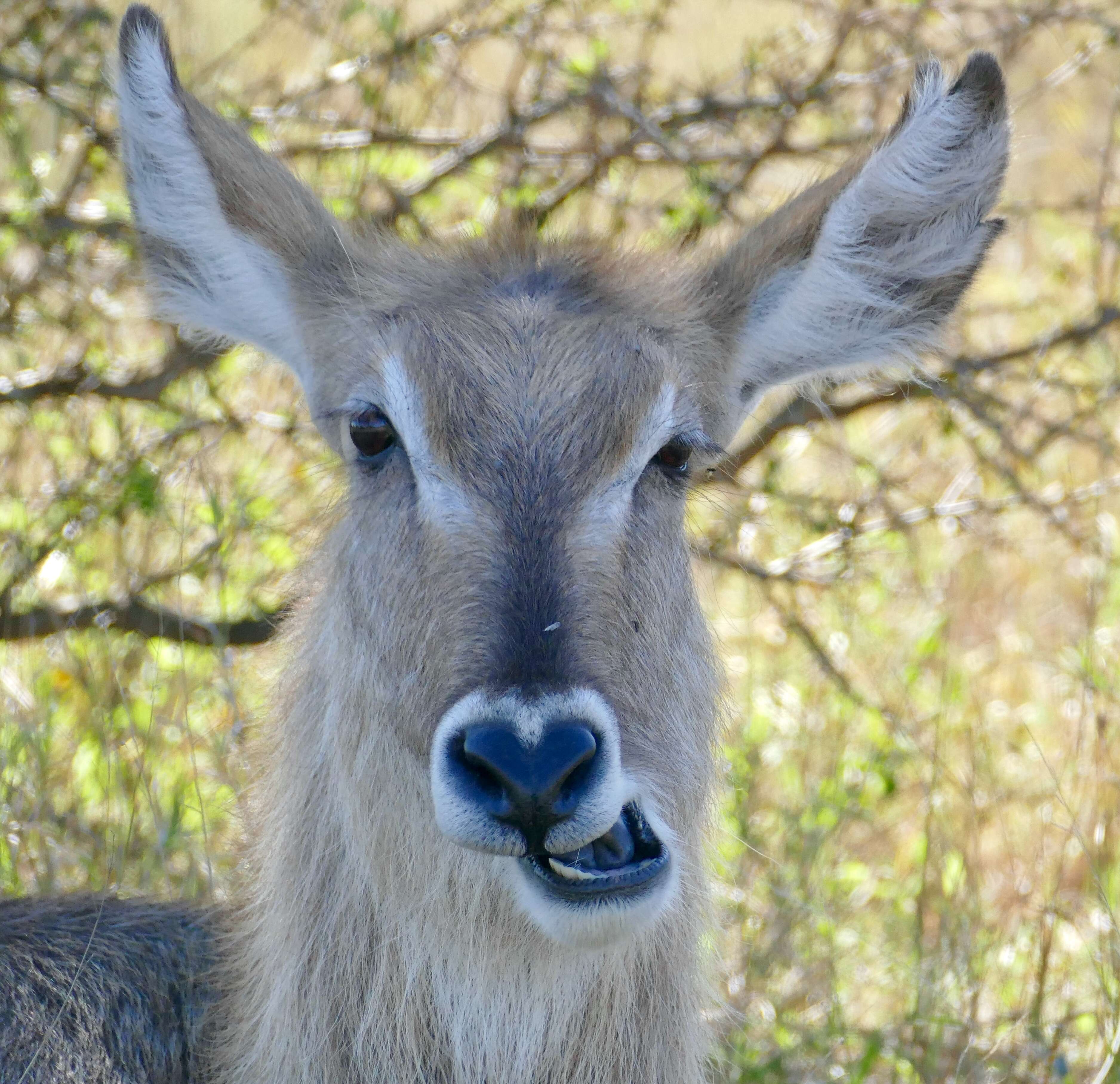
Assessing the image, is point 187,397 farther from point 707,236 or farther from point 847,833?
point 847,833

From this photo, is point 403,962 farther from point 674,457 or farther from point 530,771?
point 674,457

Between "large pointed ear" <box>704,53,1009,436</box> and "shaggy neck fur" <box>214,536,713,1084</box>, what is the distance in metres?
1.34

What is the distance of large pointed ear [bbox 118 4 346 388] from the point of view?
3.83 metres

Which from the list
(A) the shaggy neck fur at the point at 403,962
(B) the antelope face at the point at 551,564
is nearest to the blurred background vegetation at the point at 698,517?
(A) the shaggy neck fur at the point at 403,962

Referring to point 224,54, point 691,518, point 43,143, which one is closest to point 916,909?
point 691,518

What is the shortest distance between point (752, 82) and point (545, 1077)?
4213mm

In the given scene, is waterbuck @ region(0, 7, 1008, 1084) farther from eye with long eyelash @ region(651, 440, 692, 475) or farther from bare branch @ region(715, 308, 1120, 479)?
bare branch @ region(715, 308, 1120, 479)

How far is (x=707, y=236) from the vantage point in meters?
5.00

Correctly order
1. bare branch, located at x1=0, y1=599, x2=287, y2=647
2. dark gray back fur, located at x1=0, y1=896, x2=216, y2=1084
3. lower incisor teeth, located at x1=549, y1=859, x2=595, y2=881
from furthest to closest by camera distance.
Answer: bare branch, located at x1=0, y1=599, x2=287, y2=647 < dark gray back fur, located at x1=0, y1=896, x2=216, y2=1084 < lower incisor teeth, located at x1=549, y1=859, x2=595, y2=881

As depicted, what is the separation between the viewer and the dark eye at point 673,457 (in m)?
3.61

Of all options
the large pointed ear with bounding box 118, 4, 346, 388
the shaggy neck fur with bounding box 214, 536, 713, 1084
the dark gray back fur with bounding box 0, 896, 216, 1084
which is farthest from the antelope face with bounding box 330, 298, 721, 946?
the dark gray back fur with bounding box 0, 896, 216, 1084

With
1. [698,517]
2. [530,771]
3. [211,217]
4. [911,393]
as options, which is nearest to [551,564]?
[530,771]

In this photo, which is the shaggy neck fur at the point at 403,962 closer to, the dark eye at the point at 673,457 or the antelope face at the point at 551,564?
the antelope face at the point at 551,564

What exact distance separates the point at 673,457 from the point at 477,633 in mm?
778
